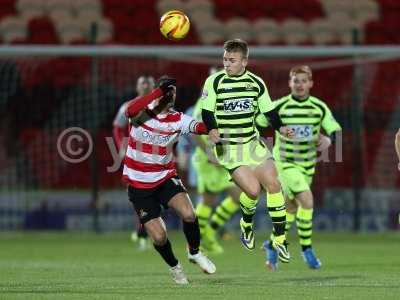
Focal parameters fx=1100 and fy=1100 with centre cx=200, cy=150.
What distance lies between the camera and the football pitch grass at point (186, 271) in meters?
9.27

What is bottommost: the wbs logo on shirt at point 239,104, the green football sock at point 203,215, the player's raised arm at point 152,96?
the green football sock at point 203,215

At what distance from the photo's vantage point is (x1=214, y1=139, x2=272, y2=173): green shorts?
10.9 meters

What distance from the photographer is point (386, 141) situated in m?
19.0

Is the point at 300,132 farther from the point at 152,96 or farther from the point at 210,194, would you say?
the point at 152,96

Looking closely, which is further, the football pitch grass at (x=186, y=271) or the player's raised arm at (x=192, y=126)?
the player's raised arm at (x=192, y=126)

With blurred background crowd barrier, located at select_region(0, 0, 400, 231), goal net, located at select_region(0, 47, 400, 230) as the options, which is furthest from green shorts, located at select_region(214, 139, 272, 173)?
goal net, located at select_region(0, 47, 400, 230)

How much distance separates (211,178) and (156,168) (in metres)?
4.87

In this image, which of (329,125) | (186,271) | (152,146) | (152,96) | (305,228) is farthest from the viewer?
(329,125)

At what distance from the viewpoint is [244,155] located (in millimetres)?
10961

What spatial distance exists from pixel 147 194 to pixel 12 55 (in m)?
8.89

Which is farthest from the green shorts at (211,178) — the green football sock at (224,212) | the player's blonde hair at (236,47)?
the player's blonde hair at (236,47)

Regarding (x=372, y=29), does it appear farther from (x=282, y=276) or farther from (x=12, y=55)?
(x=282, y=276)

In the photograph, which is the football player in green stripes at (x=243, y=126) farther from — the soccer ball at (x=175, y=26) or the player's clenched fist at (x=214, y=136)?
the soccer ball at (x=175, y=26)

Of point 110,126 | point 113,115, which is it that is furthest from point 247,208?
point 110,126
